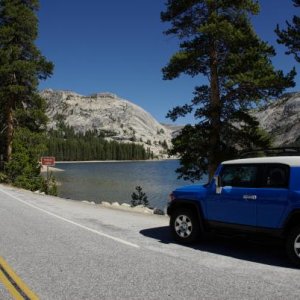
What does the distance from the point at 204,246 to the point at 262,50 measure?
13190mm

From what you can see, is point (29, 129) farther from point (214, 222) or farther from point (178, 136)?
point (214, 222)

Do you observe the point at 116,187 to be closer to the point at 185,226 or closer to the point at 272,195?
the point at 185,226

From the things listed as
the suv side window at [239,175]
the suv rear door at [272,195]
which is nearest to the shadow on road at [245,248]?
the suv rear door at [272,195]

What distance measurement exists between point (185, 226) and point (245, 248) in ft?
4.79

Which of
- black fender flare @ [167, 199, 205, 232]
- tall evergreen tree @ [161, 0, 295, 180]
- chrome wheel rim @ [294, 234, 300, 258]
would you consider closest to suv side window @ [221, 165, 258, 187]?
black fender flare @ [167, 199, 205, 232]

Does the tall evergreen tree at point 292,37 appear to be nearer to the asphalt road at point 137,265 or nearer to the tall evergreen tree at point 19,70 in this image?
the asphalt road at point 137,265

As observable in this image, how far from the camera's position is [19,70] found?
36219mm

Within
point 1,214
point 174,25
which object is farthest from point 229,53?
point 1,214

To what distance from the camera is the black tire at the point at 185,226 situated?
1005cm

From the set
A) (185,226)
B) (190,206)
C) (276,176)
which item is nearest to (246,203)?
(276,176)

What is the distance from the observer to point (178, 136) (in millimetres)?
21641

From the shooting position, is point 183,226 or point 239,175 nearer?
point 239,175

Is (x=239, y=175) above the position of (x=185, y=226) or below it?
above

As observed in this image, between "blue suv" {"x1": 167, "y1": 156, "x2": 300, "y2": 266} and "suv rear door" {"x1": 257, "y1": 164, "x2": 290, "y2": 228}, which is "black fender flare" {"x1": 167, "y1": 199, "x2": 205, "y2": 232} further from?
"suv rear door" {"x1": 257, "y1": 164, "x2": 290, "y2": 228}
